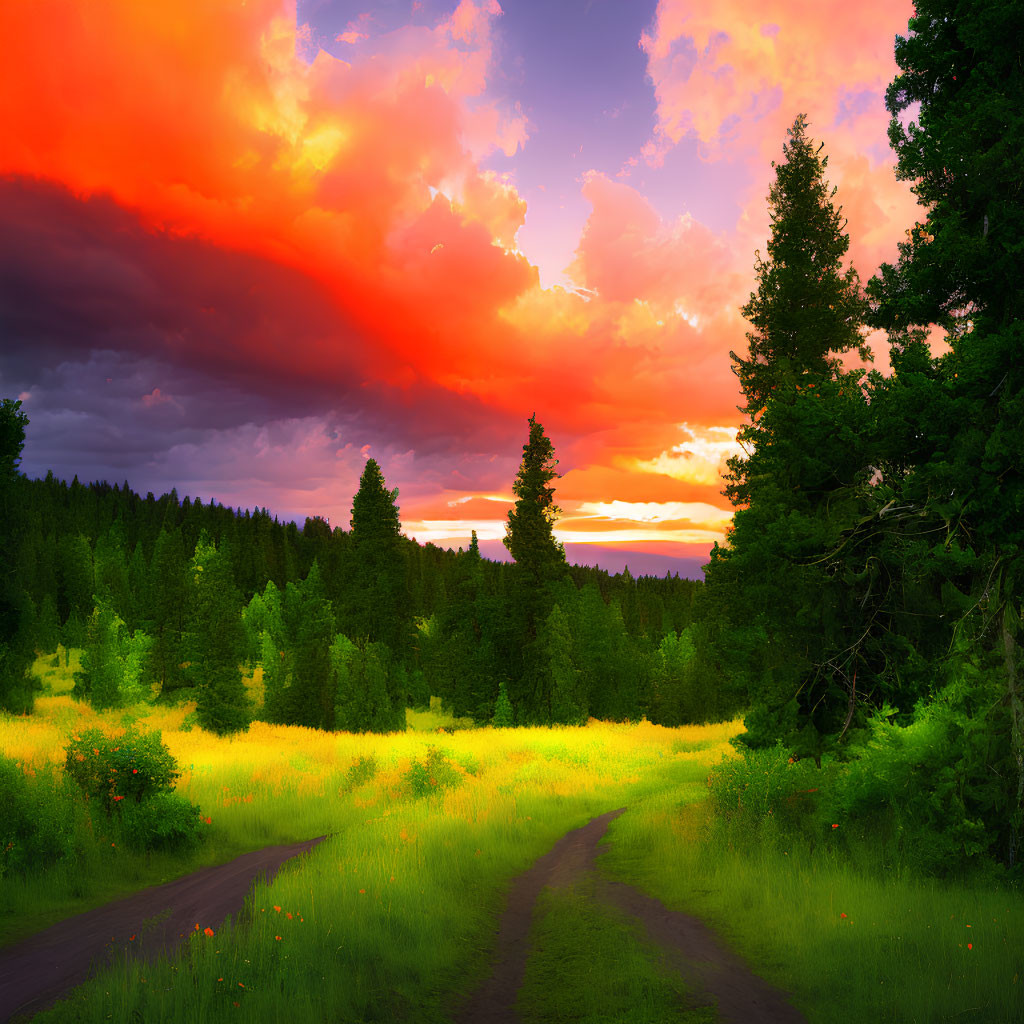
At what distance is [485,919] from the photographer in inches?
405

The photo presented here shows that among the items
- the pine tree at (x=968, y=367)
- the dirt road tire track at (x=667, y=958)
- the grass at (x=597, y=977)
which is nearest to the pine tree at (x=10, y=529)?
the dirt road tire track at (x=667, y=958)

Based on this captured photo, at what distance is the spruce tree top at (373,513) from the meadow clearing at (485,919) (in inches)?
957

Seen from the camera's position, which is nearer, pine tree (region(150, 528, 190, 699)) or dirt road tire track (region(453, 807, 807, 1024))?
dirt road tire track (region(453, 807, 807, 1024))

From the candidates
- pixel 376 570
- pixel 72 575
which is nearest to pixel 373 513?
pixel 376 570

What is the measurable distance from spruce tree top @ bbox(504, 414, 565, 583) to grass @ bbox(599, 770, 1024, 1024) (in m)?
27.0

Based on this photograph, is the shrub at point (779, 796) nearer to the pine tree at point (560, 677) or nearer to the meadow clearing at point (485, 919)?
the meadow clearing at point (485, 919)

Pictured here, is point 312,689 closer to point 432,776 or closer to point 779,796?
point 432,776

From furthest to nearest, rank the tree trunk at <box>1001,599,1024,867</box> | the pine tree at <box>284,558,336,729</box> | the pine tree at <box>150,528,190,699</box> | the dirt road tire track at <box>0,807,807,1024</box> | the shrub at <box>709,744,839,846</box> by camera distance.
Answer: the pine tree at <box>150,528,190,699</box> → the pine tree at <box>284,558,336,729</box> → the shrub at <box>709,744,839,846</box> → the tree trunk at <box>1001,599,1024,867</box> → the dirt road tire track at <box>0,807,807,1024</box>

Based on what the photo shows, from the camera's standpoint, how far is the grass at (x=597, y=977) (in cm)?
704

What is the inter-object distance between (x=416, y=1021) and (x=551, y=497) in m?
33.9

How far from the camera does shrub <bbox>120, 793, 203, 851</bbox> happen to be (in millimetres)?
13887

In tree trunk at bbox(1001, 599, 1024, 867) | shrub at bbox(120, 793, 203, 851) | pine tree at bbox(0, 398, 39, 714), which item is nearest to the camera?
tree trunk at bbox(1001, 599, 1024, 867)

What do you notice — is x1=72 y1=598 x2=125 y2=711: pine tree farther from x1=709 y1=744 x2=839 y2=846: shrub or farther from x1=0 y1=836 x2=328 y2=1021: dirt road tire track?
x1=709 y1=744 x2=839 y2=846: shrub

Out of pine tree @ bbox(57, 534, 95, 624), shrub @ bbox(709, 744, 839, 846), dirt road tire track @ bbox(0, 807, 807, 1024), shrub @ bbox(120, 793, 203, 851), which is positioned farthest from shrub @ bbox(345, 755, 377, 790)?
pine tree @ bbox(57, 534, 95, 624)
